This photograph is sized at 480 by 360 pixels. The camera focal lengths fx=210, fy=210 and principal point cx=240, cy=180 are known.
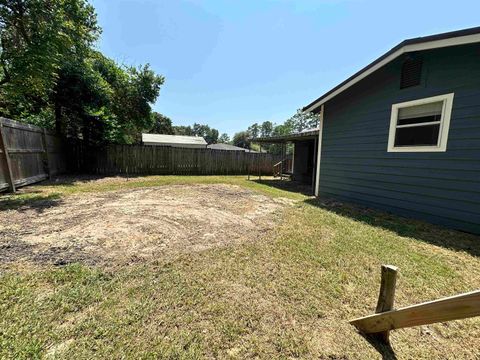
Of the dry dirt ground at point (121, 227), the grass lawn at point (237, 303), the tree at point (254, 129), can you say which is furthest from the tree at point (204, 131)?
the grass lawn at point (237, 303)

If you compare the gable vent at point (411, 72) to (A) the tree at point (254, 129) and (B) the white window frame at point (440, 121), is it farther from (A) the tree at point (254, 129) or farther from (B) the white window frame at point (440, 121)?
(A) the tree at point (254, 129)

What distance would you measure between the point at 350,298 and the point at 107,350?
221 centimetres

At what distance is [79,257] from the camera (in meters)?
2.72

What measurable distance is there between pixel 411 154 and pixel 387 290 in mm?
4707

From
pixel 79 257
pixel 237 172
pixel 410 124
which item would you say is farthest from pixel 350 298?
pixel 237 172

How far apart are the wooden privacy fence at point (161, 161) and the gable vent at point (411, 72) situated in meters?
9.10

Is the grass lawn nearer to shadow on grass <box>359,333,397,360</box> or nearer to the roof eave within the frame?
shadow on grass <box>359,333,397,360</box>

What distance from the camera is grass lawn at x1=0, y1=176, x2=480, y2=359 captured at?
5.19 ft

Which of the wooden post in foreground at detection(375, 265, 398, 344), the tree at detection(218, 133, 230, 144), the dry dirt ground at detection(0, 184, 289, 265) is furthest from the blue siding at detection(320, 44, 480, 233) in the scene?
the tree at detection(218, 133, 230, 144)

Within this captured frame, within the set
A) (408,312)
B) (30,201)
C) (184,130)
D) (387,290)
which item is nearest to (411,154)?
(387,290)

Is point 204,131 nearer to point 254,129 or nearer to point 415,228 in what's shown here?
point 254,129

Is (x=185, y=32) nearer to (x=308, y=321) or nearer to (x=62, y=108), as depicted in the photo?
(x=62, y=108)

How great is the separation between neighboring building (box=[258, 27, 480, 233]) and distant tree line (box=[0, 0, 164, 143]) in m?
8.30

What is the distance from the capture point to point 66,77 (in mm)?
9969
